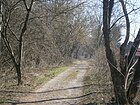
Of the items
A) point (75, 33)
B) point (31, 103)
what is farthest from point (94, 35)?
point (31, 103)

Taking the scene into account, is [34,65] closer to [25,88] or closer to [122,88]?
[25,88]

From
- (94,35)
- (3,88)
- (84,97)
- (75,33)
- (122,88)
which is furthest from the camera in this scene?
(94,35)

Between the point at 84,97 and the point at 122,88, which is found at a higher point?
the point at 122,88

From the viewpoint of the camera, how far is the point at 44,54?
96.3ft

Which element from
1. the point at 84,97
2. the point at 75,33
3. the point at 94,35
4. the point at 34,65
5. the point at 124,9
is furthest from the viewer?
the point at 94,35

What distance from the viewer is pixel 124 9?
39.9 feet

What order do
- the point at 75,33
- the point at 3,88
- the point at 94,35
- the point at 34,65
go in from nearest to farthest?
the point at 3,88 < the point at 34,65 < the point at 75,33 < the point at 94,35

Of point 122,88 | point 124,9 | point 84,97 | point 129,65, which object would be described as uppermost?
point 124,9

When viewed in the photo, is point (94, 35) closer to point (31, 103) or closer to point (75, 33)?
point (75, 33)

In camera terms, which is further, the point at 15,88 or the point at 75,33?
the point at 75,33

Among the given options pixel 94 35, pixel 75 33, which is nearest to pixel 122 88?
pixel 75 33

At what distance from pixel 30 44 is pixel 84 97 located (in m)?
11.7

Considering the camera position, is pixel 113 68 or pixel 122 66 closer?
pixel 113 68

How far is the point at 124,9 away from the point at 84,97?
4.87 meters
